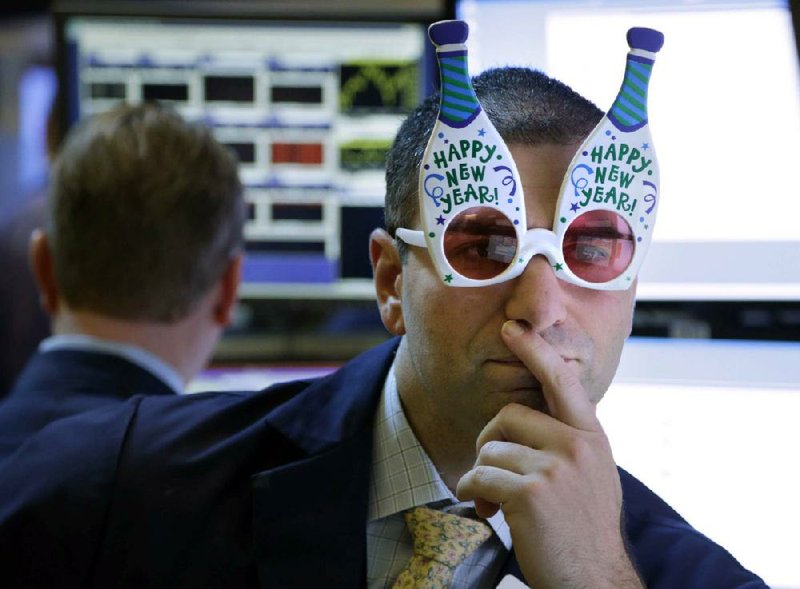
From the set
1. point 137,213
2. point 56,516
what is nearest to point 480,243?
point 56,516

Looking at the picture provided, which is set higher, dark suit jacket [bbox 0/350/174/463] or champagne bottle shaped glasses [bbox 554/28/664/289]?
champagne bottle shaped glasses [bbox 554/28/664/289]

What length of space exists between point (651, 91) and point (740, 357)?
344 millimetres

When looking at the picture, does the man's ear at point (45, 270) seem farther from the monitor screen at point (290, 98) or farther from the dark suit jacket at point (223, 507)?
the dark suit jacket at point (223, 507)

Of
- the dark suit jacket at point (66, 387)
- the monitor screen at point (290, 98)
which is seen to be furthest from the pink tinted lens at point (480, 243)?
the monitor screen at point (290, 98)

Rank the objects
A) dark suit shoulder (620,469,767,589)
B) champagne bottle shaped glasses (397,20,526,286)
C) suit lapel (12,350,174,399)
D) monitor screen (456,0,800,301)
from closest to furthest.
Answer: champagne bottle shaped glasses (397,20,526,286), dark suit shoulder (620,469,767,589), monitor screen (456,0,800,301), suit lapel (12,350,174,399)

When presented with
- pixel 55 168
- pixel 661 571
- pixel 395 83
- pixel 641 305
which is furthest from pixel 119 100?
pixel 661 571

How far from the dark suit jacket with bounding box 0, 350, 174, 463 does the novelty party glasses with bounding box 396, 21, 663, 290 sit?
25.7 inches

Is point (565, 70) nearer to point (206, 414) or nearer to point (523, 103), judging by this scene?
point (523, 103)

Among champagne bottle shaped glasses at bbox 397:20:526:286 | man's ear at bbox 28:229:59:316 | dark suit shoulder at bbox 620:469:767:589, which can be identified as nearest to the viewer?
champagne bottle shaped glasses at bbox 397:20:526:286

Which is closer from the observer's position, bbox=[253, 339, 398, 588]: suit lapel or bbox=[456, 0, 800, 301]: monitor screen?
bbox=[253, 339, 398, 588]: suit lapel

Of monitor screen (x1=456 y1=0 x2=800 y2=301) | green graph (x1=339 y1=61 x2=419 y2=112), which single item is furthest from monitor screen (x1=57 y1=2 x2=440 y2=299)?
monitor screen (x1=456 y1=0 x2=800 y2=301)

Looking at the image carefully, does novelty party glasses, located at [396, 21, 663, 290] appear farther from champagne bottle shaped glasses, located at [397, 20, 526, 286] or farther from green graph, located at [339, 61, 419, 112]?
green graph, located at [339, 61, 419, 112]

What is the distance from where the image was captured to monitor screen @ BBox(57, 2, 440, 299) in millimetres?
1693

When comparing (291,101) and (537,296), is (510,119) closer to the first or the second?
(537,296)
